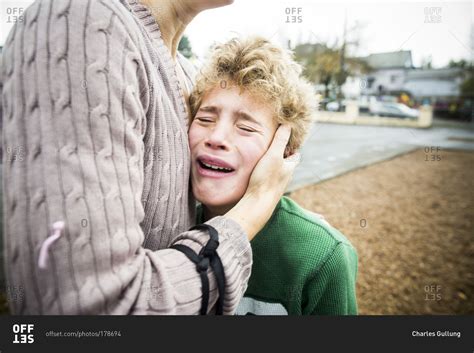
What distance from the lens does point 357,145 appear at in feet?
24.1

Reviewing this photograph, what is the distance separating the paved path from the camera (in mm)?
5285

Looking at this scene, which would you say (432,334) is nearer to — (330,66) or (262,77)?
(262,77)

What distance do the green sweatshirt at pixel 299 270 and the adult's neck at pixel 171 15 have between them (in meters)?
0.62

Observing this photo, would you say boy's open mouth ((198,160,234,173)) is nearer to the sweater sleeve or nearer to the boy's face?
the boy's face

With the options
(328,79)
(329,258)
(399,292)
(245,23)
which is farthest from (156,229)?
(328,79)

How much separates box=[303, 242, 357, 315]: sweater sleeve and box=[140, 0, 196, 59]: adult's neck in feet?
2.60

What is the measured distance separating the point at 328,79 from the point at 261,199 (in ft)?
11.3

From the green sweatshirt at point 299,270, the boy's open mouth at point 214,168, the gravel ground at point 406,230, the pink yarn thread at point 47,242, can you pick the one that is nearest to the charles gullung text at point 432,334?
the green sweatshirt at point 299,270

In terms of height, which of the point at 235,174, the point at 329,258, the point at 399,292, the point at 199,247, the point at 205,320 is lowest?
the point at 399,292

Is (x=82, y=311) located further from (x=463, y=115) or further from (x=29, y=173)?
(x=463, y=115)

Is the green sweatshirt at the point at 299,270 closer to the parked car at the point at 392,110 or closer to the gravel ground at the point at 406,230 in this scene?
the gravel ground at the point at 406,230

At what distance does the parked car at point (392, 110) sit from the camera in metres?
8.97

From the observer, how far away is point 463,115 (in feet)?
33.0

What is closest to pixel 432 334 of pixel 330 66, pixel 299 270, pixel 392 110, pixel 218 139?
pixel 299 270
